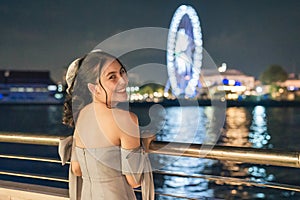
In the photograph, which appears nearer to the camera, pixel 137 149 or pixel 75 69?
pixel 137 149

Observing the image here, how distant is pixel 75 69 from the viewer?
2293 millimetres

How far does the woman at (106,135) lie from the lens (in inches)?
79.7

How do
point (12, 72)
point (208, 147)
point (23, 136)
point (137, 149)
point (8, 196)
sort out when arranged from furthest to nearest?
1. point (12, 72)
2. point (8, 196)
3. point (23, 136)
4. point (208, 147)
5. point (137, 149)

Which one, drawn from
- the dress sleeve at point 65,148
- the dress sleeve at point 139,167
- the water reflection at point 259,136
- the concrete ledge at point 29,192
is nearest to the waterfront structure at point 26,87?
the water reflection at point 259,136

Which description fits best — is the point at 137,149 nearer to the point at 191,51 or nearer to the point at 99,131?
the point at 99,131

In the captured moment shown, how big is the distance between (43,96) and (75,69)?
10580cm

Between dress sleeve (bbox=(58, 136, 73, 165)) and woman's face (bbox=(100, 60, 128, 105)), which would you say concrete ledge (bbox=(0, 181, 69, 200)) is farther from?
woman's face (bbox=(100, 60, 128, 105))

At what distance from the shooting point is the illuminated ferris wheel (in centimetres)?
4628

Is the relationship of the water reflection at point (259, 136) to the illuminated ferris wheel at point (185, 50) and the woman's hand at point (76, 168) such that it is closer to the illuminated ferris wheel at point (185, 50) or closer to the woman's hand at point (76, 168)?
the illuminated ferris wheel at point (185, 50)

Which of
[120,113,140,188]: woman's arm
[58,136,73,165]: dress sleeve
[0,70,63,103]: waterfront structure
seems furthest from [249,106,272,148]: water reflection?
[0,70,63,103]: waterfront structure

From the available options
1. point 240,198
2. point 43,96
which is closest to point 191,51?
point 240,198

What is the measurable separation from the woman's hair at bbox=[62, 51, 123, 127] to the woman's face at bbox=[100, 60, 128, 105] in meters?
0.02

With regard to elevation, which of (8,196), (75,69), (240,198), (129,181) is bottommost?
(240,198)

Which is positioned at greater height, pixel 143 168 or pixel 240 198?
pixel 143 168
